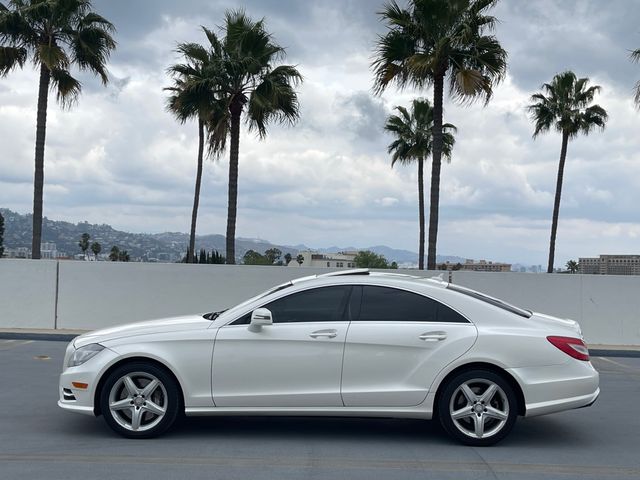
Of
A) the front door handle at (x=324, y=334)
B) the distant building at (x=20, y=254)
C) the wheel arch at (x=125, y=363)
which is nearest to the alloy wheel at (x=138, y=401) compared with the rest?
the wheel arch at (x=125, y=363)

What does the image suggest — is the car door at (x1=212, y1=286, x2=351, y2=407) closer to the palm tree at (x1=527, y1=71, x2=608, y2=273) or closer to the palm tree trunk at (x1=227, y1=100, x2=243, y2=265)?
the palm tree trunk at (x1=227, y1=100, x2=243, y2=265)

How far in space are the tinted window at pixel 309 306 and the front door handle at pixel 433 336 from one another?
754 mm

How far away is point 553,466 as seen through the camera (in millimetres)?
6383

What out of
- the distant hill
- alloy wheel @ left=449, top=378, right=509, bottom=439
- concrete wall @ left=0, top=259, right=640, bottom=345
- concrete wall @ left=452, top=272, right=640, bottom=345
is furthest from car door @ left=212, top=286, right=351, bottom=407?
the distant hill

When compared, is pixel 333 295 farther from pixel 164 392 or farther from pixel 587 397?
pixel 587 397

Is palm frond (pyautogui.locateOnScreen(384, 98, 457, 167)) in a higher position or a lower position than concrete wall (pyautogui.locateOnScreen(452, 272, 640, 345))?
higher

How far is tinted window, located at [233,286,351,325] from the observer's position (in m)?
7.01

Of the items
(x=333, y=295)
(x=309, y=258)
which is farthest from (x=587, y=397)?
(x=309, y=258)

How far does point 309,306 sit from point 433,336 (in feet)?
3.73

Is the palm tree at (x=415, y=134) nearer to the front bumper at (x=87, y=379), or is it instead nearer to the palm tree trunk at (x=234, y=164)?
the palm tree trunk at (x=234, y=164)

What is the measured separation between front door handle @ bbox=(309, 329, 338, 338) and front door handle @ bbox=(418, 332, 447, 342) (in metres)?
0.75

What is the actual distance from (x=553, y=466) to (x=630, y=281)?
10701mm

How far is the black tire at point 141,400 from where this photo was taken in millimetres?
6855

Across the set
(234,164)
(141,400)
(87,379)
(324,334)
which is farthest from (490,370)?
(234,164)
